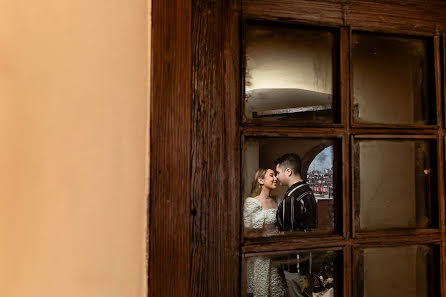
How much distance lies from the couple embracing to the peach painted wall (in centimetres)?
53

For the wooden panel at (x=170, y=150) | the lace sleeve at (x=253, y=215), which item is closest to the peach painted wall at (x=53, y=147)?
the wooden panel at (x=170, y=150)

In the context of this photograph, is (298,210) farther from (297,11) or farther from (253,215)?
(297,11)

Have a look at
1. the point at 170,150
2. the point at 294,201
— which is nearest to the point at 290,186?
the point at 294,201

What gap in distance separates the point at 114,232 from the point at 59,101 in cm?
13

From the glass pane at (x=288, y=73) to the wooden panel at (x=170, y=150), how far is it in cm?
15

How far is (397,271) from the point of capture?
792mm

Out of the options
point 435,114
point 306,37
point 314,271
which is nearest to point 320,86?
point 306,37

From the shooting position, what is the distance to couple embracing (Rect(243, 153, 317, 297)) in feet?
2.26

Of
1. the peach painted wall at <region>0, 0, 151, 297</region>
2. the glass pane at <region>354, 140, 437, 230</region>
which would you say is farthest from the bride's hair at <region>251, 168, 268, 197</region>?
the peach painted wall at <region>0, 0, 151, 297</region>

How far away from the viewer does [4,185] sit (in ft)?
0.30

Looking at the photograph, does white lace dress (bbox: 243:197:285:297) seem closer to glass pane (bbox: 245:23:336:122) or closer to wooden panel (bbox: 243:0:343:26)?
glass pane (bbox: 245:23:336:122)

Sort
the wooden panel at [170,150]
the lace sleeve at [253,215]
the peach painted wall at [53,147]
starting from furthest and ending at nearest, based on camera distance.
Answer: the lace sleeve at [253,215], the wooden panel at [170,150], the peach painted wall at [53,147]

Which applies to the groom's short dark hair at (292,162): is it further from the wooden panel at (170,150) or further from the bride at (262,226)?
the wooden panel at (170,150)

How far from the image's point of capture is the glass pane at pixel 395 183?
30.2 inches
